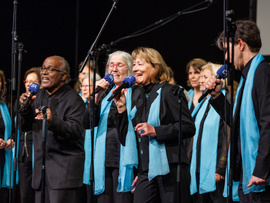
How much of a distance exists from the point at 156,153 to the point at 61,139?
1.02 m

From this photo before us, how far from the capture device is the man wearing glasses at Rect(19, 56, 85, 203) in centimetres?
385

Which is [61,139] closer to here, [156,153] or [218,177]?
[156,153]

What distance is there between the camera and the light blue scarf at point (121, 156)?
3.60 meters

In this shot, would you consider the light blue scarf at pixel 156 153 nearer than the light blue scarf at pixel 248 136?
No

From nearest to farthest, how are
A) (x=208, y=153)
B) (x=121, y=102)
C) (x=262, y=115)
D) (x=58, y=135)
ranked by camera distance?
1. (x=262, y=115)
2. (x=121, y=102)
3. (x=58, y=135)
4. (x=208, y=153)

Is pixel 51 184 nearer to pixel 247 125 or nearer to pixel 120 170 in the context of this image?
pixel 120 170

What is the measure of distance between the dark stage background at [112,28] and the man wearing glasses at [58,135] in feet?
8.35

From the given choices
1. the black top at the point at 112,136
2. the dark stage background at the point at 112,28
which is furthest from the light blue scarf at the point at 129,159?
the dark stage background at the point at 112,28

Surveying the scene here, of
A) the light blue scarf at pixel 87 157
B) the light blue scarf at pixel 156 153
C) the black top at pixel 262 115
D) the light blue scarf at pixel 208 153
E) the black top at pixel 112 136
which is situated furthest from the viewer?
the light blue scarf at pixel 87 157

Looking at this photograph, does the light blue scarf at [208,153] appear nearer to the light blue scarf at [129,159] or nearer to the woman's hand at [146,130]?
the light blue scarf at [129,159]

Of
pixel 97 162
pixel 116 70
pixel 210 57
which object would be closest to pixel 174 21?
pixel 210 57

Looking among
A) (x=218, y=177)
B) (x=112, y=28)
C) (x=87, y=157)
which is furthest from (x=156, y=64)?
(x=112, y=28)

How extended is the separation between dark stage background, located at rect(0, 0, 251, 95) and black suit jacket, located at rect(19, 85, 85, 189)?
8.74 feet

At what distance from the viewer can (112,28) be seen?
23.5 feet
